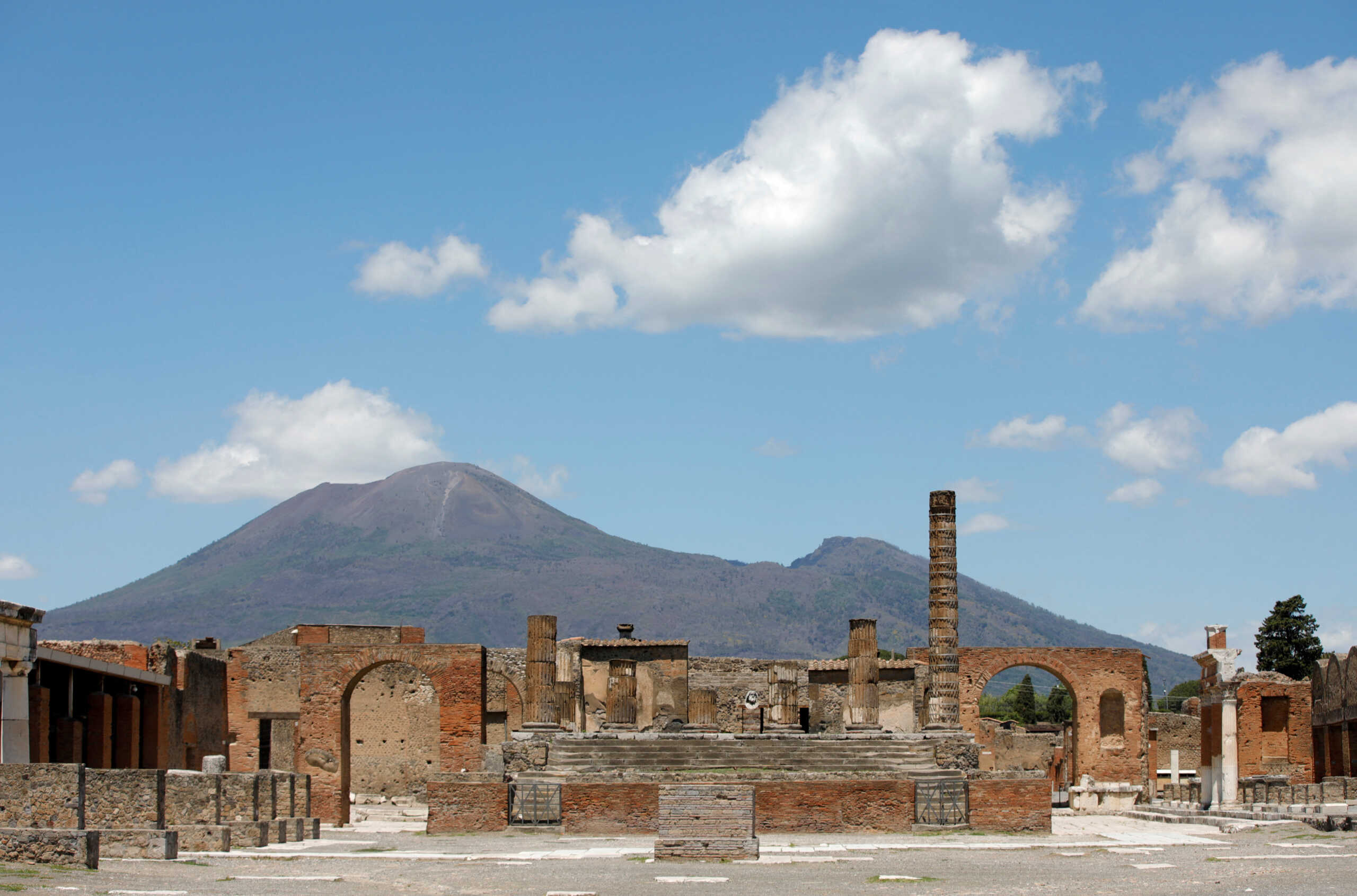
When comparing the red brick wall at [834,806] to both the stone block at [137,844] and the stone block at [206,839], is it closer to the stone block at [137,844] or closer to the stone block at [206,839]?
the stone block at [206,839]

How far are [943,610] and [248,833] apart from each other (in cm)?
2122

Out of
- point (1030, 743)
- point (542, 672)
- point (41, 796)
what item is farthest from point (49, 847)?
point (1030, 743)

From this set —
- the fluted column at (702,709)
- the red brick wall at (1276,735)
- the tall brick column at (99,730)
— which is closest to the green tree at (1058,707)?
the red brick wall at (1276,735)

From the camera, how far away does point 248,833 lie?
23359 millimetres

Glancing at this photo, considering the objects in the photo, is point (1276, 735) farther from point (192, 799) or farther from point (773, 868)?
point (192, 799)

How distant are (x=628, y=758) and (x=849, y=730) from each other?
752 cm

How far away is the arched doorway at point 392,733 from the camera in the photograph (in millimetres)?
43969

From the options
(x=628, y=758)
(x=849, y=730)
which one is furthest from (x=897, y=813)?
(x=849, y=730)

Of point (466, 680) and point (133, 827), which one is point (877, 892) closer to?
point (133, 827)

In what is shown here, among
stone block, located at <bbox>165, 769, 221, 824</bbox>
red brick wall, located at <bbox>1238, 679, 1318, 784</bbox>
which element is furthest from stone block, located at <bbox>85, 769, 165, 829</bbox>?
red brick wall, located at <bbox>1238, 679, 1318, 784</bbox>

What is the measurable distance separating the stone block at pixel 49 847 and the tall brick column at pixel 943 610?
23944 millimetres

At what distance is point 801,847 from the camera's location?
2367cm

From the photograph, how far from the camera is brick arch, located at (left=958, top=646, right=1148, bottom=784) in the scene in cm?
4394

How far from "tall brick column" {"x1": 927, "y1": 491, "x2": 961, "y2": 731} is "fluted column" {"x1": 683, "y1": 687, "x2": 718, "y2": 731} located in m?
5.34
